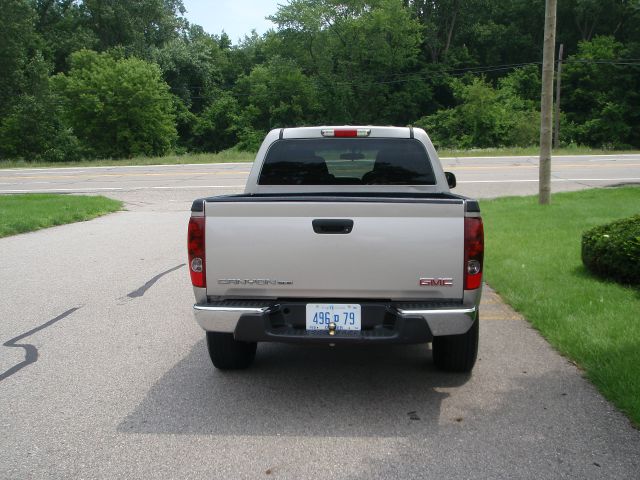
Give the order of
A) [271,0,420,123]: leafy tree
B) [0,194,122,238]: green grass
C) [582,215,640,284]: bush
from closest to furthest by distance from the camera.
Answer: [582,215,640,284]: bush, [0,194,122,238]: green grass, [271,0,420,123]: leafy tree

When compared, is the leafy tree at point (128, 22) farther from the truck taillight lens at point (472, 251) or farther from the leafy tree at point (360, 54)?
the truck taillight lens at point (472, 251)

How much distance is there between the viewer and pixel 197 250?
166 inches

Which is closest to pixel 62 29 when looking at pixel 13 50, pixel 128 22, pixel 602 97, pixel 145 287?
pixel 128 22

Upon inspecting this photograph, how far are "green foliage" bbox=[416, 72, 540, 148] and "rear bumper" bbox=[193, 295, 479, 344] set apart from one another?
45225 millimetres

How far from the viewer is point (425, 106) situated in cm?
6050

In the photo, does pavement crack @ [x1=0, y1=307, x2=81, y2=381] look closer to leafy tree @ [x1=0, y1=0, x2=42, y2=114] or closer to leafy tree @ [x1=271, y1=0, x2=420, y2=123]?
leafy tree @ [x1=271, y1=0, x2=420, y2=123]

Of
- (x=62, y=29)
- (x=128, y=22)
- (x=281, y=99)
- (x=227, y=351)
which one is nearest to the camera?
(x=227, y=351)

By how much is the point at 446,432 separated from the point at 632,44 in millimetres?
55869

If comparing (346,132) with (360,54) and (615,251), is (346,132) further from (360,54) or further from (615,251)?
(360,54)

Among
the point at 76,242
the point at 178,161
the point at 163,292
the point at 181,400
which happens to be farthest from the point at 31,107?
the point at 181,400

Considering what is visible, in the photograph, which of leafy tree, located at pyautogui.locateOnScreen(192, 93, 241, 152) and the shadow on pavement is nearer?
the shadow on pavement

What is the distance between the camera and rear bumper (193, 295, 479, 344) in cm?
405

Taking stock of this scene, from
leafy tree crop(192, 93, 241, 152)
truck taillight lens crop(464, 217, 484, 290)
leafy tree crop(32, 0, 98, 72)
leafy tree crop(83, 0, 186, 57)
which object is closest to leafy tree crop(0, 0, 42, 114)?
leafy tree crop(32, 0, 98, 72)

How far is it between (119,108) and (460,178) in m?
35.7
